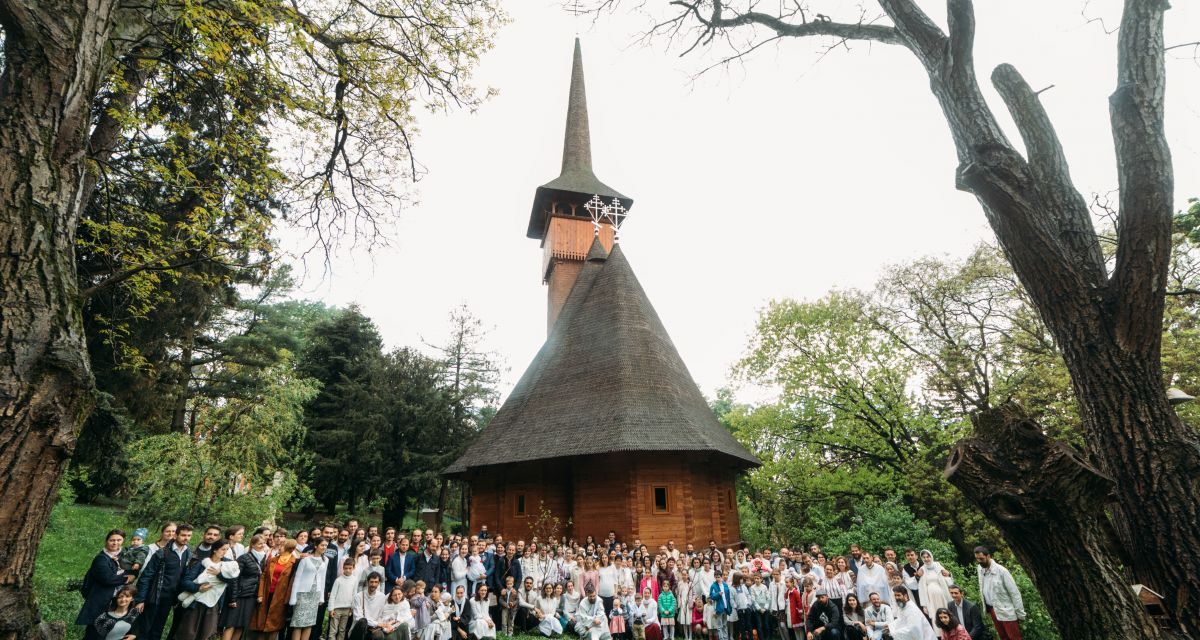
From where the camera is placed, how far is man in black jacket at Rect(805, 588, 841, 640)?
8234 mm

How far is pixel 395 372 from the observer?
25453 mm

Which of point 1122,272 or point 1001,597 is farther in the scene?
point 1001,597

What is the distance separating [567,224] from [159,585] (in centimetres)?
2182

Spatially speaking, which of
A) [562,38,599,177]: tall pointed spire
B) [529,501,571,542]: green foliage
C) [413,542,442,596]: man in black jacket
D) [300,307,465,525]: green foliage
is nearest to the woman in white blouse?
[413,542,442,596]: man in black jacket

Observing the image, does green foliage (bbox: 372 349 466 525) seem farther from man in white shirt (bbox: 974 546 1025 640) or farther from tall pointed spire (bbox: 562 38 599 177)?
man in white shirt (bbox: 974 546 1025 640)

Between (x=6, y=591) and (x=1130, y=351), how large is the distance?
5494mm

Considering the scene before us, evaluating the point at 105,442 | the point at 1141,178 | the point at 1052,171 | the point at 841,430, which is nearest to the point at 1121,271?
the point at 1141,178

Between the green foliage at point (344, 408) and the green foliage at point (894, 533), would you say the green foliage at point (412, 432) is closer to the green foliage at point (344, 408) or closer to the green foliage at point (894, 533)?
the green foliage at point (344, 408)

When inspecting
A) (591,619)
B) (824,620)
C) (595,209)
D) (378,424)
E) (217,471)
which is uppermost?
(595,209)

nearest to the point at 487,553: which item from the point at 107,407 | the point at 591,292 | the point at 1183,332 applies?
the point at 107,407

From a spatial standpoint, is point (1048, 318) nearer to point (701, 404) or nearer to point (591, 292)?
point (701, 404)

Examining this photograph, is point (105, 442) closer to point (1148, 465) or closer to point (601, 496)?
point (601, 496)

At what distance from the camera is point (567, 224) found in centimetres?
2628

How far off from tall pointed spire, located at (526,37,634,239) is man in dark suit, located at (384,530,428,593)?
19.9m
